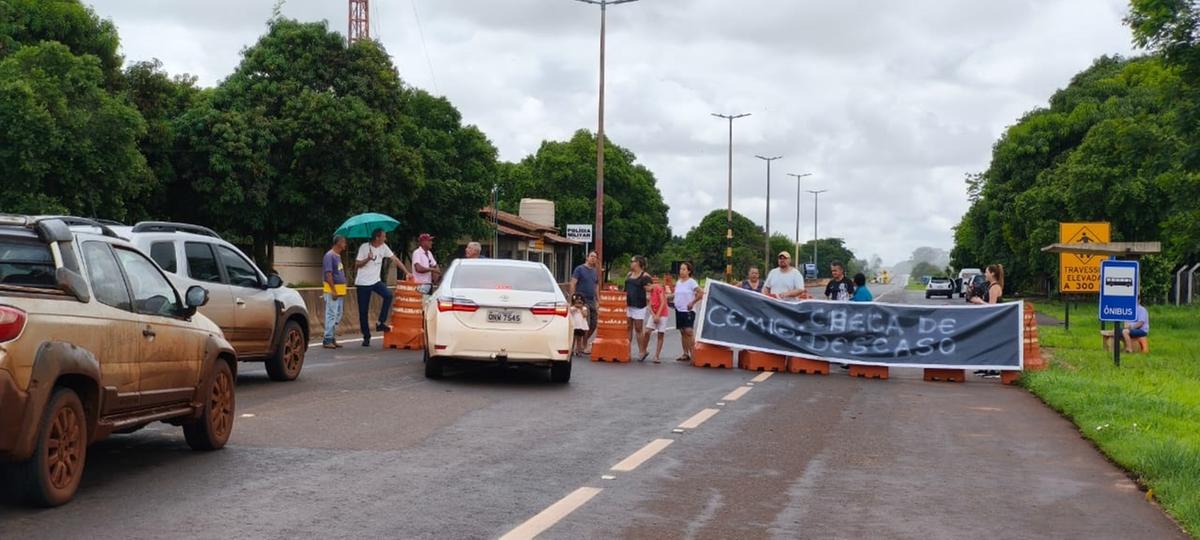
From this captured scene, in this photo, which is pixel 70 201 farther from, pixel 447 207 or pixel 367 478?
pixel 367 478

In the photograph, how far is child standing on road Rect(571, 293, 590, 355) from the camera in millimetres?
18938

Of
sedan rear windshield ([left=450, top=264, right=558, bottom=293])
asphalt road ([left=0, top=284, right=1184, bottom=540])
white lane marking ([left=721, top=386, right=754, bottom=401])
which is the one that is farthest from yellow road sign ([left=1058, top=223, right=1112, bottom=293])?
sedan rear windshield ([left=450, top=264, right=558, bottom=293])

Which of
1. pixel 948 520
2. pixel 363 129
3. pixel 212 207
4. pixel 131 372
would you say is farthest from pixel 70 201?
pixel 948 520

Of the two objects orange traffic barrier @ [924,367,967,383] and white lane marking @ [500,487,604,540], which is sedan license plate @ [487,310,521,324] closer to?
white lane marking @ [500,487,604,540]

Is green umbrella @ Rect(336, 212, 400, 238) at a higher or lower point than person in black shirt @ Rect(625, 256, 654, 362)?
higher

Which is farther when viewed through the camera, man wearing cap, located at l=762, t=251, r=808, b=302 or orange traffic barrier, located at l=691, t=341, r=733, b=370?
man wearing cap, located at l=762, t=251, r=808, b=302

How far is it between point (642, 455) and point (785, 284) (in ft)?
37.3

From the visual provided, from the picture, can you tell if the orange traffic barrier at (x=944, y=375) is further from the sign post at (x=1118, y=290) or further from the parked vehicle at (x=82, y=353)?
the parked vehicle at (x=82, y=353)

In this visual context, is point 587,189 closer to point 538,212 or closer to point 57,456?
point 538,212

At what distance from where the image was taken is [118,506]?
6.94 meters

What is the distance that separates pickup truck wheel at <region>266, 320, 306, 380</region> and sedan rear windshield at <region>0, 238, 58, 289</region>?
22.4 ft

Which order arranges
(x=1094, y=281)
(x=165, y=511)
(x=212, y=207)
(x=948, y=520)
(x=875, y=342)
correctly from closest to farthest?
(x=165, y=511) → (x=948, y=520) → (x=875, y=342) → (x=1094, y=281) → (x=212, y=207)

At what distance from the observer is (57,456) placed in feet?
22.3

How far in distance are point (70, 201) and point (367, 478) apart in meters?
29.1
